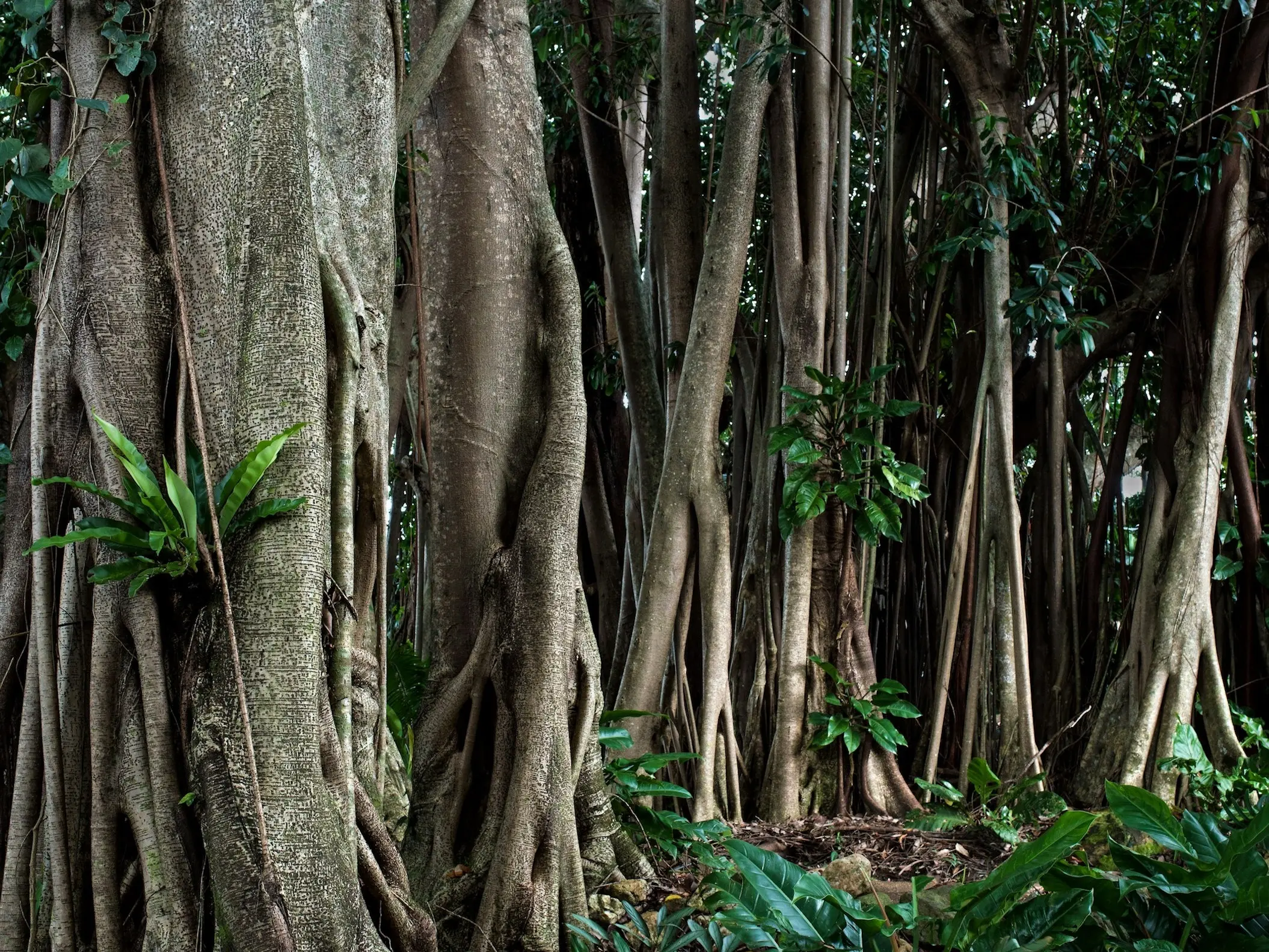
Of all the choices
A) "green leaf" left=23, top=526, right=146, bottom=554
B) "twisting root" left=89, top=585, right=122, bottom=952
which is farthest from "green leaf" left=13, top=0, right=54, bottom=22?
"twisting root" left=89, top=585, right=122, bottom=952

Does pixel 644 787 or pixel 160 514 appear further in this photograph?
pixel 644 787

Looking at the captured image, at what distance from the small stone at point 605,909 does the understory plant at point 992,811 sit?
1.35 m

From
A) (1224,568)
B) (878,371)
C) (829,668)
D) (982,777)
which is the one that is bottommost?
(982,777)

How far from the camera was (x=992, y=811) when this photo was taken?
4.25 m

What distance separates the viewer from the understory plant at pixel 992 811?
3.95 meters

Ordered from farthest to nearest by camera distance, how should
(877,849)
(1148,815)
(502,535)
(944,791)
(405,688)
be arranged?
(405,688) < (944,791) < (877,849) < (502,535) < (1148,815)

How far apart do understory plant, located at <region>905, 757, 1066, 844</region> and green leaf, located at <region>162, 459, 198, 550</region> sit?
277 cm

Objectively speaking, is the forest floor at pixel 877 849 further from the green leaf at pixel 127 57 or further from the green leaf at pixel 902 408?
the green leaf at pixel 127 57

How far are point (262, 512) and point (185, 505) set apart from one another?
0.15m

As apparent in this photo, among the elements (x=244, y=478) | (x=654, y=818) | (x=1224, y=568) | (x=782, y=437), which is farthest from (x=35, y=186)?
(x=1224, y=568)

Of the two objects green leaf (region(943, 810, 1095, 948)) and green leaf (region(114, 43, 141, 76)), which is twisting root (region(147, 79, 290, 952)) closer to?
green leaf (region(114, 43, 141, 76))

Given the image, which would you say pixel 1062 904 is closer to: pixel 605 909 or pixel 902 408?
pixel 605 909

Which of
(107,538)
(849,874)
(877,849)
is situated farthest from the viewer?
(877,849)

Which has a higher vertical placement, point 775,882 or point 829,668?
point 829,668
